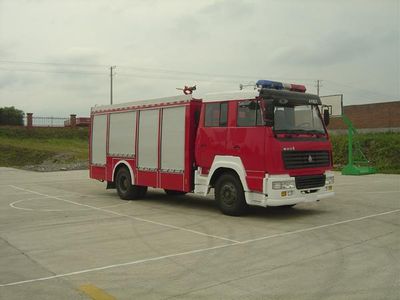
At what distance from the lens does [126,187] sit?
14.6 m

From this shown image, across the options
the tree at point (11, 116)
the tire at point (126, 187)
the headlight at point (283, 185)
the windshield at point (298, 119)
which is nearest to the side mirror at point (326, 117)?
the windshield at point (298, 119)

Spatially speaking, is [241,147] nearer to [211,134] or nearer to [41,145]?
[211,134]

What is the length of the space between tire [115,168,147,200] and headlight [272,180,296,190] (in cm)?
539

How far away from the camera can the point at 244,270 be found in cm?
649

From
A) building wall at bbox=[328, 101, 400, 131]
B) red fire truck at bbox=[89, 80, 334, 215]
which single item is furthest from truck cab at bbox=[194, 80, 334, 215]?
building wall at bbox=[328, 101, 400, 131]

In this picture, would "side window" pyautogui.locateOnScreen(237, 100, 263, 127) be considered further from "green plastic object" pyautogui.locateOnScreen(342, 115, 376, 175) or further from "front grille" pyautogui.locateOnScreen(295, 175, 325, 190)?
"green plastic object" pyautogui.locateOnScreen(342, 115, 376, 175)

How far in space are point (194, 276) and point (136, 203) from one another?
26.0 ft

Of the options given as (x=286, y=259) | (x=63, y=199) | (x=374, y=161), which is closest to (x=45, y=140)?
(x=374, y=161)

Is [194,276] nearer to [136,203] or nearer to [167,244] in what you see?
[167,244]

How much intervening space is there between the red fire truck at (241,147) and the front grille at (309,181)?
0.07 ft

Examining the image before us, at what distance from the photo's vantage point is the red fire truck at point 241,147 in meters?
10.4

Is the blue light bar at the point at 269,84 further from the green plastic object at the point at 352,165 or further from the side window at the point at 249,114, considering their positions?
the green plastic object at the point at 352,165

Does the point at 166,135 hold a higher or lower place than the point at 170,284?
higher

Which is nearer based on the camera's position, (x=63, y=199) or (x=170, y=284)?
(x=170, y=284)
